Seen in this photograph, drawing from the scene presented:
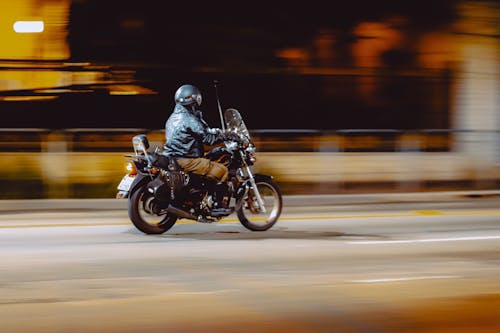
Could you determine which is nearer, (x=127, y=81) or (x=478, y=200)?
(x=478, y=200)

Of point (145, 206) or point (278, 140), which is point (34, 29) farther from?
point (145, 206)

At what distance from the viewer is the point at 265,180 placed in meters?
10.2

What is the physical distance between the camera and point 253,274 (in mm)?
7395

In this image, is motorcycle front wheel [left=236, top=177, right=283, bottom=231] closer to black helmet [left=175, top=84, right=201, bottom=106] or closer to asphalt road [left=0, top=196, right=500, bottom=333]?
asphalt road [left=0, top=196, right=500, bottom=333]

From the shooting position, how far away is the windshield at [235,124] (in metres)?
9.90

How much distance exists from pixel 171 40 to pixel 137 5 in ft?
3.66

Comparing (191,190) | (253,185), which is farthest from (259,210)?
(191,190)

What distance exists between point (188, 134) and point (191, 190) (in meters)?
0.65

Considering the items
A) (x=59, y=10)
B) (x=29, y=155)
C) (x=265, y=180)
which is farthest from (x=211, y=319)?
(x=59, y=10)

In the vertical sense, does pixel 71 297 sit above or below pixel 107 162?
below

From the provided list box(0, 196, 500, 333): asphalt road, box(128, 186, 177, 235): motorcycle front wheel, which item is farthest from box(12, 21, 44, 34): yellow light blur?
box(128, 186, 177, 235): motorcycle front wheel

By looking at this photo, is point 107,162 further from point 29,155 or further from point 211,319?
point 211,319

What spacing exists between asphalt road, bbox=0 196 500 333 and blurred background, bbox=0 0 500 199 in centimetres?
319

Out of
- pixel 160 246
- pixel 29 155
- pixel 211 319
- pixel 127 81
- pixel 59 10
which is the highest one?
pixel 59 10
